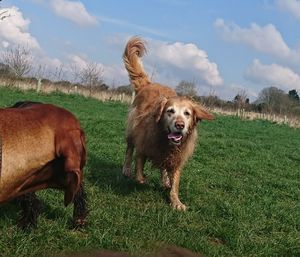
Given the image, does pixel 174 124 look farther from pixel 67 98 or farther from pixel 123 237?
pixel 67 98

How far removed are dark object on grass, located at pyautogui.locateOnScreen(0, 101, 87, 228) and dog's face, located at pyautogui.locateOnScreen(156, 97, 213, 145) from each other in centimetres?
385

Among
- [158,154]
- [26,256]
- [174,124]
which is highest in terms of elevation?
[174,124]

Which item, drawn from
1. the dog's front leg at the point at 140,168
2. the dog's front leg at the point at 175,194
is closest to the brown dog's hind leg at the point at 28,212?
the dog's front leg at the point at 175,194

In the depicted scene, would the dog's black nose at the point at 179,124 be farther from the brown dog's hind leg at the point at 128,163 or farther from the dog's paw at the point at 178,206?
the brown dog's hind leg at the point at 128,163

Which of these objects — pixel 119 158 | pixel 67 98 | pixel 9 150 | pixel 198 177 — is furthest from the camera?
pixel 67 98

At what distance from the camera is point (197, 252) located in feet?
16.9

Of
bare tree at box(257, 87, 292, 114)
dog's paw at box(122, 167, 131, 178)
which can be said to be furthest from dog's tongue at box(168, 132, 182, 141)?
bare tree at box(257, 87, 292, 114)

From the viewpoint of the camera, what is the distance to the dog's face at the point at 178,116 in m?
7.14

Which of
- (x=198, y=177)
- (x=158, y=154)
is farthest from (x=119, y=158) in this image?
(x=158, y=154)

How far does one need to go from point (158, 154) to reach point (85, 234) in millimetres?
2571

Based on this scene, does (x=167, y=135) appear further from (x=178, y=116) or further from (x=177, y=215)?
(x=177, y=215)

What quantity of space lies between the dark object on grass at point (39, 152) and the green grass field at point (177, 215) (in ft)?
4.86

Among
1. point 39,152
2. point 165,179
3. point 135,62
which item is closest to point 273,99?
point 135,62

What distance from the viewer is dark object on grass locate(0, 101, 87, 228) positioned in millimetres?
3036
